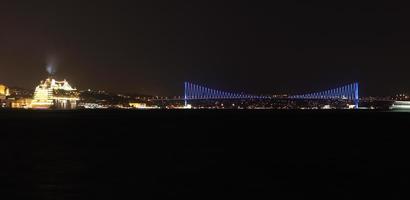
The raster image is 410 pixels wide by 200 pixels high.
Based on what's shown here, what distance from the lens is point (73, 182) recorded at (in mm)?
13094

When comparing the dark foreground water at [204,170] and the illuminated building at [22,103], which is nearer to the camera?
the dark foreground water at [204,170]

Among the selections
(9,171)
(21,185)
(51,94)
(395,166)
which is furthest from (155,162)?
(51,94)

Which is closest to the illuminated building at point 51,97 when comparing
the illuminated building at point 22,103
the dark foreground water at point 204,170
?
the illuminated building at point 22,103

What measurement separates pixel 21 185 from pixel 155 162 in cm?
499

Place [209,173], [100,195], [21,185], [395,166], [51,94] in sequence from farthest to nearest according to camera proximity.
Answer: [51,94], [395,166], [209,173], [21,185], [100,195]

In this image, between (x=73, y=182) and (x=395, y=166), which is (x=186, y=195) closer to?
(x=73, y=182)

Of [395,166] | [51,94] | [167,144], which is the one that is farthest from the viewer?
[51,94]

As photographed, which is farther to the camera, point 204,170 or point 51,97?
point 51,97

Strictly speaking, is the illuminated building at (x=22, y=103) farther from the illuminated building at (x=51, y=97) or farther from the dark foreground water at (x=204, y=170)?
the dark foreground water at (x=204, y=170)

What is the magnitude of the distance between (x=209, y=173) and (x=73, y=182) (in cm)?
327

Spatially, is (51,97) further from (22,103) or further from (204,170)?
(204,170)

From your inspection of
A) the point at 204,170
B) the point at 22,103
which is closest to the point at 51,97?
the point at 22,103

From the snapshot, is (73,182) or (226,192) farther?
(73,182)

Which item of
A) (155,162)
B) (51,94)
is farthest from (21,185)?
(51,94)
